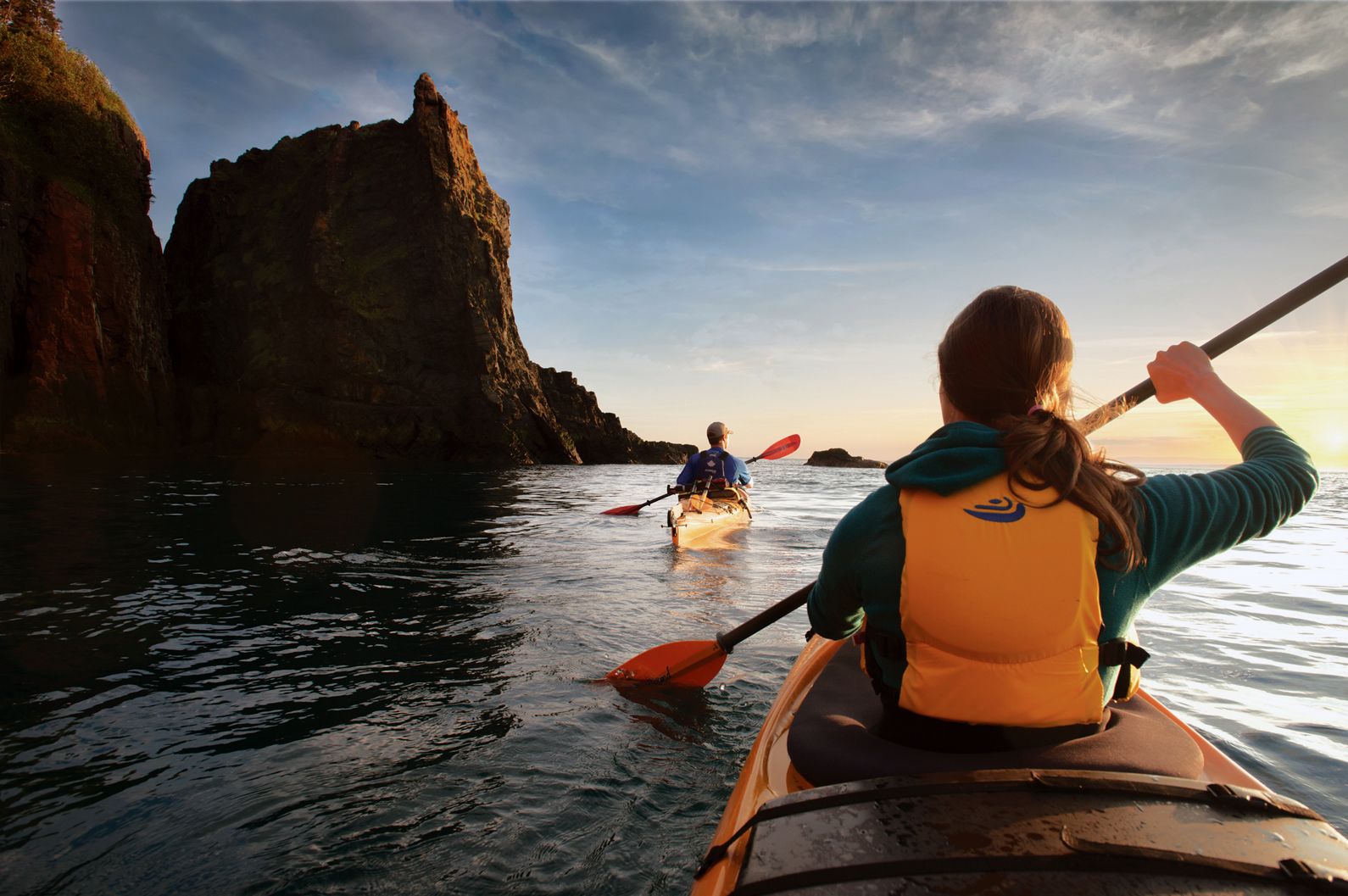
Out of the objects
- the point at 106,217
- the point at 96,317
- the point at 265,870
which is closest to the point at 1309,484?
the point at 265,870

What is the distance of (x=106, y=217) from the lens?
102ft

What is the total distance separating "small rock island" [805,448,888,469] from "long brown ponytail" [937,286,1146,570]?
187 feet

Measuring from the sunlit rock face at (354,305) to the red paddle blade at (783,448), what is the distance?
30.8 metres

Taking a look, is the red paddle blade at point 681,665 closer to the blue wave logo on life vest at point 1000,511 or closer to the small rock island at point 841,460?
the blue wave logo on life vest at point 1000,511

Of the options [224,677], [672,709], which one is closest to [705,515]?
[672,709]

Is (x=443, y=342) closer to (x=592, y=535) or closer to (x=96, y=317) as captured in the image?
(x=96, y=317)

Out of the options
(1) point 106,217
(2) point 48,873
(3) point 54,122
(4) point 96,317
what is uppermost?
(3) point 54,122

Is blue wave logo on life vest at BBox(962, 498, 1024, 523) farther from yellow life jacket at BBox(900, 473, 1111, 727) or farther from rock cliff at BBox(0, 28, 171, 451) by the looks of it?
rock cliff at BBox(0, 28, 171, 451)

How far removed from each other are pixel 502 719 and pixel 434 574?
13.0ft

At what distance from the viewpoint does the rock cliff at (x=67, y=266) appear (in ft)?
85.8

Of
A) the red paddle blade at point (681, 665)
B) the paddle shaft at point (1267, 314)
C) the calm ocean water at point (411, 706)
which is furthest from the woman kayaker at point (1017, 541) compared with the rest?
the red paddle blade at point (681, 665)

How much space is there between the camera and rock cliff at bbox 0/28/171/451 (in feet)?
85.8

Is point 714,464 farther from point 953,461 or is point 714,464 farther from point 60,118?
point 60,118

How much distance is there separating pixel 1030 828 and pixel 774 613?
2379 mm
